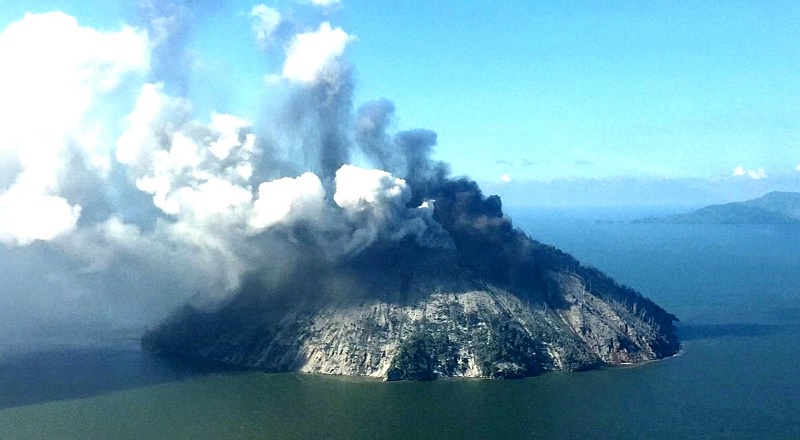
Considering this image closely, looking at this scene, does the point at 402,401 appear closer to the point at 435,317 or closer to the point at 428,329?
the point at 428,329

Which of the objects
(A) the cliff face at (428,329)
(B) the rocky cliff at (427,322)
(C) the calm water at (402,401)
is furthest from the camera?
(B) the rocky cliff at (427,322)

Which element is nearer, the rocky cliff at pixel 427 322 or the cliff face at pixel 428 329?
the cliff face at pixel 428 329

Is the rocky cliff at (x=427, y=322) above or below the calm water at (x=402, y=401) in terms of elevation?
above

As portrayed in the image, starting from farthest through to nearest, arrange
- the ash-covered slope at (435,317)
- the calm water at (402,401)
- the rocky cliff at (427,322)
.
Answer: the ash-covered slope at (435,317) → the rocky cliff at (427,322) → the calm water at (402,401)

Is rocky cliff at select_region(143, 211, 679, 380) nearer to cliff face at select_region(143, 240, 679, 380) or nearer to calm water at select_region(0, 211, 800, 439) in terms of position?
cliff face at select_region(143, 240, 679, 380)

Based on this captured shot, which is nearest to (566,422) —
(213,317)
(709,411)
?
(709,411)

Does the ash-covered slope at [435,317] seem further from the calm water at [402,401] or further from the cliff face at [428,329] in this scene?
the calm water at [402,401]

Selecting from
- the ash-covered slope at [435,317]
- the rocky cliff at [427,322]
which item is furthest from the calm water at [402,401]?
the ash-covered slope at [435,317]
